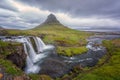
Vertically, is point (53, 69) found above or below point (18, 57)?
below

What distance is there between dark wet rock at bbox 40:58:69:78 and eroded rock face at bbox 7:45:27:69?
641 centimetres

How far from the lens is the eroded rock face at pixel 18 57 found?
47.1 m

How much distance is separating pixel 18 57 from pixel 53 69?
11.2 m

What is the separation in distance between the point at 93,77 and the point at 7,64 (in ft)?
64.8

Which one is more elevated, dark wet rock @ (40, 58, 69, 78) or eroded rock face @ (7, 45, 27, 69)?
eroded rock face @ (7, 45, 27, 69)

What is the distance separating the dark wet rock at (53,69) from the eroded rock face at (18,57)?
641 cm

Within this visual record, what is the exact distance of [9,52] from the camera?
4641 cm

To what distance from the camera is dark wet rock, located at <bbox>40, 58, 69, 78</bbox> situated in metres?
47.3

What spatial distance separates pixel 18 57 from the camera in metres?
49.2

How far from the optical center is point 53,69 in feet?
166

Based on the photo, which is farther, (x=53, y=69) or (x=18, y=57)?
(x=53, y=69)

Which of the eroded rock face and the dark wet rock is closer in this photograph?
the eroded rock face

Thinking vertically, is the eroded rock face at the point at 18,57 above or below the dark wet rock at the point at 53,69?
above

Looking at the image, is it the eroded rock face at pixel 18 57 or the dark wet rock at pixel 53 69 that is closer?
the eroded rock face at pixel 18 57
